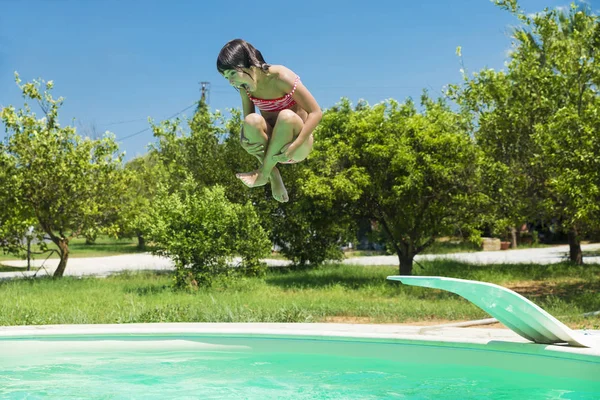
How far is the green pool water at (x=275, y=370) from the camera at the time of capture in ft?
19.1

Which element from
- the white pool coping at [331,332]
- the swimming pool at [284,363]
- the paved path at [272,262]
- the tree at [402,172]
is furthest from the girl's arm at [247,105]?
the paved path at [272,262]

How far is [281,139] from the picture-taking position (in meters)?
4.67

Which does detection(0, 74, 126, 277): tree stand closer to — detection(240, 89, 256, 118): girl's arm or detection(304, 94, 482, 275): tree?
detection(304, 94, 482, 275): tree

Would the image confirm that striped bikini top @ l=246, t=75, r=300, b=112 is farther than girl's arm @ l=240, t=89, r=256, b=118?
No

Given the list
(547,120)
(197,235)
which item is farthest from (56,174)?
(547,120)

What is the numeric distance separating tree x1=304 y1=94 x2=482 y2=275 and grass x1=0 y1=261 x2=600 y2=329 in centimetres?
156

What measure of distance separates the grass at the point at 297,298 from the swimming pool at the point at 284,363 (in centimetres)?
210

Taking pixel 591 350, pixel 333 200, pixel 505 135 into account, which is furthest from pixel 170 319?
pixel 505 135

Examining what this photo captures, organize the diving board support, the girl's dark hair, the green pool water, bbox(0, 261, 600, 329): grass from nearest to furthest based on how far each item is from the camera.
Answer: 1. the girl's dark hair
2. the diving board support
3. the green pool water
4. bbox(0, 261, 600, 329): grass

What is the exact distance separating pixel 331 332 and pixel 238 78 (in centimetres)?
333

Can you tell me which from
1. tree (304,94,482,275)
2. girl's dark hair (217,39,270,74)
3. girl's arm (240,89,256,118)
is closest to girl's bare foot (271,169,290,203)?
girl's arm (240,89,256,118)

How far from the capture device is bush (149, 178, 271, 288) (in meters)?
14.9

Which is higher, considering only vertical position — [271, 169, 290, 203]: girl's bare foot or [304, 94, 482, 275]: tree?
[304, 94, 482, 275]: tree

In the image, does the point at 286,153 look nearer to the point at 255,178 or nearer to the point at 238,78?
the point at 255,178
